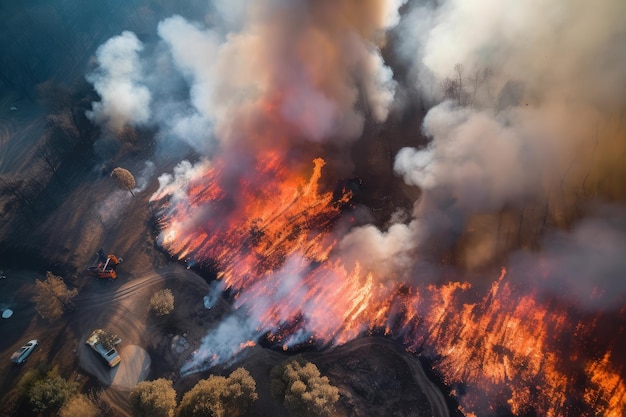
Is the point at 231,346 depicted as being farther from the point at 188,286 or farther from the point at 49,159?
the point at 49,159

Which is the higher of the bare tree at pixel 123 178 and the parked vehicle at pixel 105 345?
the bare tree at pixel 123 178

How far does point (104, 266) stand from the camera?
39562 millimetres

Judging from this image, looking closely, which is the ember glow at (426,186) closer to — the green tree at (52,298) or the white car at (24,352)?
the green tree at (52,298)

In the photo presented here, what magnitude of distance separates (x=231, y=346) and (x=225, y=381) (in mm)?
4804

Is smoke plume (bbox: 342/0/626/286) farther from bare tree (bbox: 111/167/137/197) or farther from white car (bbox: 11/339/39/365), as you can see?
white car (bbox: 11/339/39/365)

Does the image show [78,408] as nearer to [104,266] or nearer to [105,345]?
[105,345]

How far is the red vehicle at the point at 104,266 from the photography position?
3931cm

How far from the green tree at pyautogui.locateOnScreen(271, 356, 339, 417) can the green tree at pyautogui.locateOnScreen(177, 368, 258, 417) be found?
2292mm

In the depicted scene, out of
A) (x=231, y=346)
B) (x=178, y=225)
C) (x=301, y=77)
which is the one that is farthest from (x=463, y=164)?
(x=178, y=225)

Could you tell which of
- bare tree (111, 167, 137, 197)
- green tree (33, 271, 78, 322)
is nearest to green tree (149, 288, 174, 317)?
green tree (33, 271, 78, 322)

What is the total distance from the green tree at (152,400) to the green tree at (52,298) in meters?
14.7

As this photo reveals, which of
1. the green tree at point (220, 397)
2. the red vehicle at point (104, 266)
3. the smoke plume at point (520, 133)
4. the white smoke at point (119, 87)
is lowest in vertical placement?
the green tree at point (220, 397)

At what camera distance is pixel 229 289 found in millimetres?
37531

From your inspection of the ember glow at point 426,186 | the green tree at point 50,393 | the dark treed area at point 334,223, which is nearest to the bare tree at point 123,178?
the dark treed area at point 334,223
